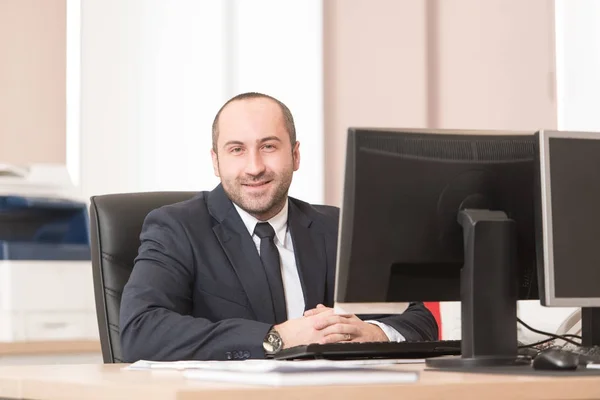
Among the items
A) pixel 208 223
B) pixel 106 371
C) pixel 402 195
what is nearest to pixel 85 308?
pixel 208 223

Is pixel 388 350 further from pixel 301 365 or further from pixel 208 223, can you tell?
pixel 208 223

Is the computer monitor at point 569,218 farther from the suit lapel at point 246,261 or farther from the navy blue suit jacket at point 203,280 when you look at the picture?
the suit lapel at point 246,261

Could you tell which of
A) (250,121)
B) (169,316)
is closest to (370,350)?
(169,316)

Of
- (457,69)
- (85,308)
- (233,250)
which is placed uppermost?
(457,69)

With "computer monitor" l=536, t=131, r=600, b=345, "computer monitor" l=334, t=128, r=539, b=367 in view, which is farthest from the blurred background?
"computer monitor" l=334, t=128, r=539, b=367

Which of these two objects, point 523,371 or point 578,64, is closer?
point 523,371

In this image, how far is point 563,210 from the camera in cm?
162

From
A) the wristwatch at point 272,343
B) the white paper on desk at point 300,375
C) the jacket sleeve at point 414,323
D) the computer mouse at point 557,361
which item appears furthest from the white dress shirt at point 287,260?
the white paper on desk at point 300,375

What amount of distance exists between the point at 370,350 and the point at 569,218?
411 mm

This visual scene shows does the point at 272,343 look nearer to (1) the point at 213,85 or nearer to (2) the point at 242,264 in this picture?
(2) the point at 242,264

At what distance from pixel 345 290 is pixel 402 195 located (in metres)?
0.18

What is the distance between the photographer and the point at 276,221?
2.44m

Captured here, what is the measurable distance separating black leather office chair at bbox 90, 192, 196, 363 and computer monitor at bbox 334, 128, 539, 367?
2.72ft

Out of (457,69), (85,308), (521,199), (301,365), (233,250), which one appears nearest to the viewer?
(301,365)
